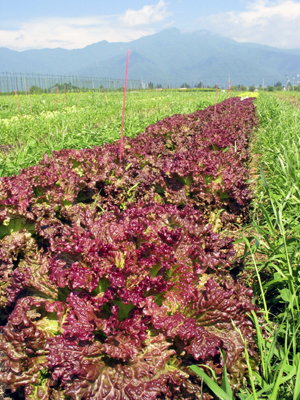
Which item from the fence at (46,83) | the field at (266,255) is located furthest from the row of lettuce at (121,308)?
the fence at (46,83)

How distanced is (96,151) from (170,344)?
303 cm

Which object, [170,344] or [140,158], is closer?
[170,344]

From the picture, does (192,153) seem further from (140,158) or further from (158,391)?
(158,391)

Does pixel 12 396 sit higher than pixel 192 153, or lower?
lower

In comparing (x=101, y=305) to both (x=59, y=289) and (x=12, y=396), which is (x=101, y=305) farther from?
(x=12, y=396)

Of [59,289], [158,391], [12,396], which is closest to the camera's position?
[158,391]

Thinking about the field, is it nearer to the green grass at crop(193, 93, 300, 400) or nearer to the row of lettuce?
the green grass at crop(193, 93, 300, 400)

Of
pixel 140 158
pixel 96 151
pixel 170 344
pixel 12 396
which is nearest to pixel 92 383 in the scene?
pixel 170 344

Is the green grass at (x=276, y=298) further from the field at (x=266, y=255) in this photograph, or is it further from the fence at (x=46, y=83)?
the fence at (x=46, y=83)

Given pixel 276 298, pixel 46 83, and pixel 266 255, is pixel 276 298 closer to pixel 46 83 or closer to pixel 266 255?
pixel 266 255

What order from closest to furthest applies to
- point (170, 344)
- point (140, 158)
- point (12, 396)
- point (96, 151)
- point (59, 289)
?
point (170, 344) < point (12, 396) < point (59, 289) < point (96, 151) < point (140, 158)

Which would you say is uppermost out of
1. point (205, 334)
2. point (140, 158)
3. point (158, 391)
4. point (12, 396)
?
point (140, 158)

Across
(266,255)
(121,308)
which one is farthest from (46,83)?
(121,308)

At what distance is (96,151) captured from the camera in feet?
14.1
